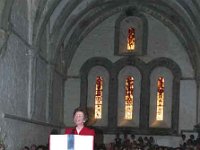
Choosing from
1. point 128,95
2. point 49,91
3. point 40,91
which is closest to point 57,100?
point 49,91

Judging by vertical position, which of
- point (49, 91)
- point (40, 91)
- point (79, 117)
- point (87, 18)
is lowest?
point (79, 117)

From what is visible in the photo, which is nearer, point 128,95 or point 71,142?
point 71,142

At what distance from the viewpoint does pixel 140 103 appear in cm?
2680

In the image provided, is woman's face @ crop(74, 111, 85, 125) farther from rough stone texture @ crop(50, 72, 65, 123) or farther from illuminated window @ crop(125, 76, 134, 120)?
illuminated window @ crop(125, 76, 134, 120)

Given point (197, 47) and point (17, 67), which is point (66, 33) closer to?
point (197, 47)

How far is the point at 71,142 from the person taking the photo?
19.7 ft

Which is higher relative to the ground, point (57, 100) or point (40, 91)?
point (40, 91)

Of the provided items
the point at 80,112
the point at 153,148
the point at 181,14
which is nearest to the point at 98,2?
the point at 181,14

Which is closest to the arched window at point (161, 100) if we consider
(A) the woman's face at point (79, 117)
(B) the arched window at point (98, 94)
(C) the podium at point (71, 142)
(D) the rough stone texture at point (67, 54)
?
(D) the rough stone texture at point (67, 54)

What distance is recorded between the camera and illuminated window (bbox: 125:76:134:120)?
26.9m

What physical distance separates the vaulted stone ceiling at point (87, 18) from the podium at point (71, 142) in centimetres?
1243

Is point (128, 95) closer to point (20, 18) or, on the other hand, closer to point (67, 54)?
point (67, 54)

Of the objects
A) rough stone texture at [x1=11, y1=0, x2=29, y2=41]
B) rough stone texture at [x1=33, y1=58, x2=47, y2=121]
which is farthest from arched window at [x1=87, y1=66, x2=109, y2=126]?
rough stone texture at [x1=11, y1=0, x2=29, y2=41]

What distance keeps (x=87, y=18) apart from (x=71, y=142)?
2012cm
